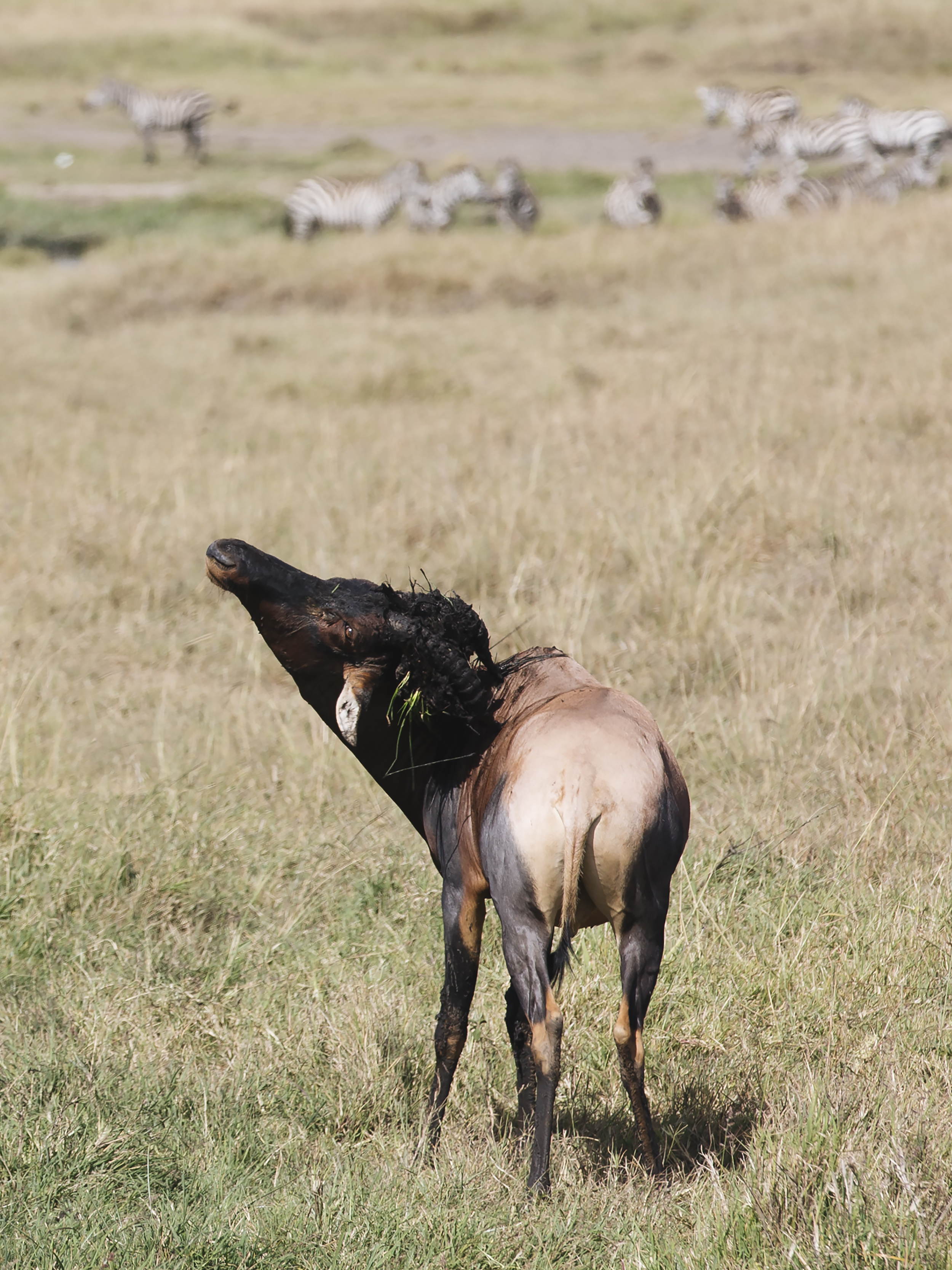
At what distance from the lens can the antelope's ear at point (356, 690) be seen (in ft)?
8.14

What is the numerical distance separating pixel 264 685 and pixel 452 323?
7.70 metres

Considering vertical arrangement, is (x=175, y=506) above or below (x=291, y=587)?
below

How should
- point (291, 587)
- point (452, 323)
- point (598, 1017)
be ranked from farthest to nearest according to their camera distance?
point (452, 323) → point (598, 1017) → point (291, 587)

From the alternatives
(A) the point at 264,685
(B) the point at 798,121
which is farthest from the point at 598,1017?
(B) the point at 798,121

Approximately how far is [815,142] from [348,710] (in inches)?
1036

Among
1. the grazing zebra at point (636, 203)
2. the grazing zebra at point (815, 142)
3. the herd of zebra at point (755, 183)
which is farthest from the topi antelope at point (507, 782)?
the grazing zebra at point (815, 142)

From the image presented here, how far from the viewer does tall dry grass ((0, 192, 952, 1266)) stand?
96.0 inches

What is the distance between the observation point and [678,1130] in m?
2.74

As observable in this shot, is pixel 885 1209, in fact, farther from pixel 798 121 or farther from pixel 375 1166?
pixel 798 121

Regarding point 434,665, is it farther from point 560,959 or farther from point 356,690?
point 560,959

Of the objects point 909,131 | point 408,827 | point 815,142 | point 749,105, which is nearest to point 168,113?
point 749,105

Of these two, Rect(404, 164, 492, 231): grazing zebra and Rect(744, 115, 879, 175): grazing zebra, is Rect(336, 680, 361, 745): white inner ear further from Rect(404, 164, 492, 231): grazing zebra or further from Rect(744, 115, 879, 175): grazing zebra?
Rect(744, 115, 879, 175): grazing zebra

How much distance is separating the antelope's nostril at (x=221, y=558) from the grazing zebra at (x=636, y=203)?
17.3 meters

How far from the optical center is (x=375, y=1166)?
2.62m
